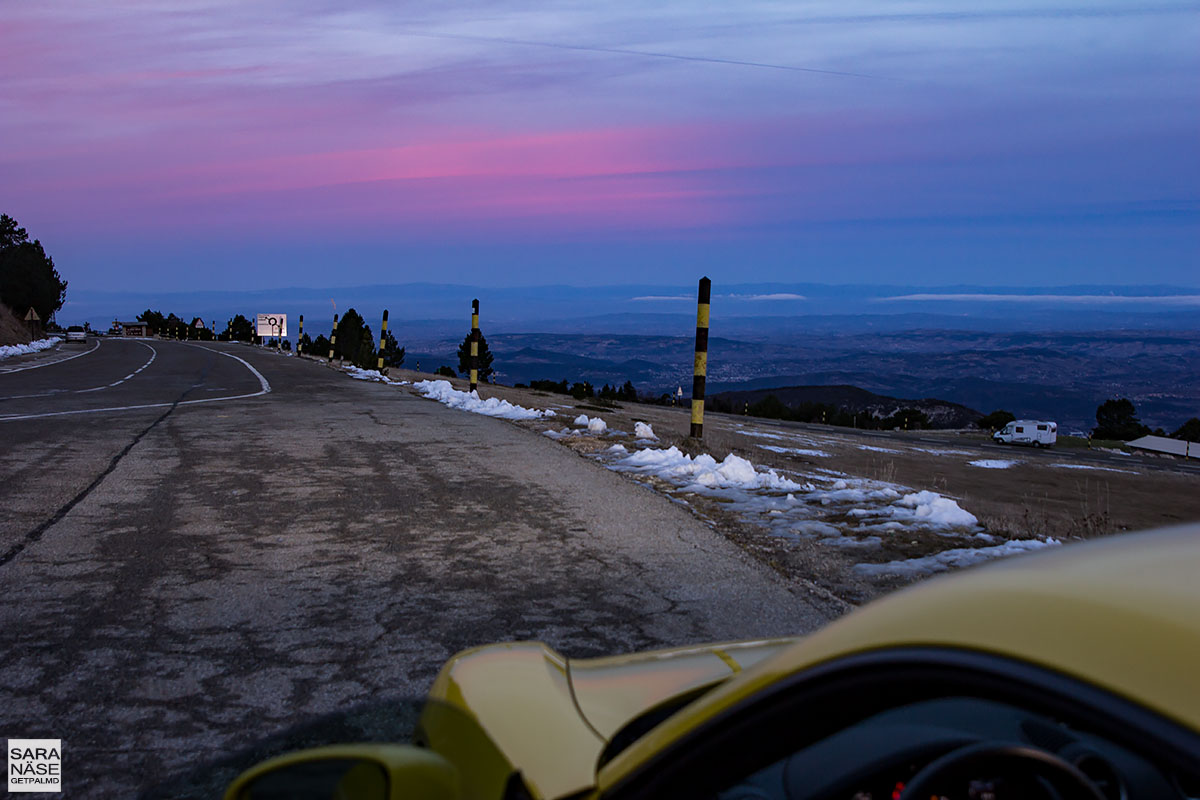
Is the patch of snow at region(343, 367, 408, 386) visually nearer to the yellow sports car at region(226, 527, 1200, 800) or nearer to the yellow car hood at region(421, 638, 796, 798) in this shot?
the yellow car hood at region(421, 638, 796, 798)

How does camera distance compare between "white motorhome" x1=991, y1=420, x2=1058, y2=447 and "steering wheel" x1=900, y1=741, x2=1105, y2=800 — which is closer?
"steering wheel" x1=900, y1=741, x2=1105, y2=800

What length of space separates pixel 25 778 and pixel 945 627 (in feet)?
9.33

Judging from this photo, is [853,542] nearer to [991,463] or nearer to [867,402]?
[991,463]

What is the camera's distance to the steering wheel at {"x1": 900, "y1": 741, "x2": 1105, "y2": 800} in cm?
115

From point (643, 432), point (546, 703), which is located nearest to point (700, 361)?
point (643, 432)

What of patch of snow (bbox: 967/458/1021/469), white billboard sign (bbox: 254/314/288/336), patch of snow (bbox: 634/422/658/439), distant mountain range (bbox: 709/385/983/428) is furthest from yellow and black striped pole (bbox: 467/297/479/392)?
distant mountain range (bbox: 709/385/983/428)

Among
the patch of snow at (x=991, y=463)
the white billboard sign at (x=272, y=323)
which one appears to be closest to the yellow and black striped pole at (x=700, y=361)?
the patch of snow at (x=991, y=463)

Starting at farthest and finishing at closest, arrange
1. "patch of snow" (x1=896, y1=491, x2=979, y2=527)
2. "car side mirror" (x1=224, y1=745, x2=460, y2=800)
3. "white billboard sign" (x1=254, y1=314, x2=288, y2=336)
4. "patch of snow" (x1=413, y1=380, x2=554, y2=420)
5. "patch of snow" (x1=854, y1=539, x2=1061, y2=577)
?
1. "white billboard sign" (x1=254, y1=314, x2=288, y2=336)
2. "patch of snow" (x1=413, y1=380, x2=554, y2=420)
3. "patch of snow" (x1=896, y1=491, x2=979, y2=527)
4. "patch of snow" (x1=854, y1=539, x2=1061, y2=577)
5. "car side mirror" (x1=224, y1=745, x2=460, y2=800)

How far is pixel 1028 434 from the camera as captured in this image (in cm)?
5522

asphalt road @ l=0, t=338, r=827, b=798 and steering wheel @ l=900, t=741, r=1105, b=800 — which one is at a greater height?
steering wheel @ l=900, t=741, r=1105, b=800

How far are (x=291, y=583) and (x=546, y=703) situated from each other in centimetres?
334

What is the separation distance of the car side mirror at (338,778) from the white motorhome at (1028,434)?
57548 millimetres

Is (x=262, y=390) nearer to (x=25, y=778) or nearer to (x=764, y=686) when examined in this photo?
(x=25, y=778)

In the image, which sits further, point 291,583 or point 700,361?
point 700,361
